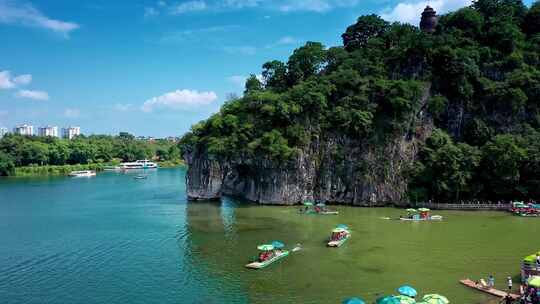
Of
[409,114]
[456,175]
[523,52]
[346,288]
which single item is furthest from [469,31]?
[346,288]

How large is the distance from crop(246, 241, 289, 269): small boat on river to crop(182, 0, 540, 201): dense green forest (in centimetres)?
2476

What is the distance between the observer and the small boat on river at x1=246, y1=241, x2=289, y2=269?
105 feet

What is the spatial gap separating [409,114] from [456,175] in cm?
1052

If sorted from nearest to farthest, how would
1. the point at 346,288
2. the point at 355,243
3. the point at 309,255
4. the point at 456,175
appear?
the point at 346,288 < the point at 309,255 < the point at 355,243 < the point at 456,175

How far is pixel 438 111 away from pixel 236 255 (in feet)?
126

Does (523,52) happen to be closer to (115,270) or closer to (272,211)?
(272,211)

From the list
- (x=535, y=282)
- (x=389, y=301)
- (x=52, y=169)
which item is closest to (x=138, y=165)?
(x=52, y=169)

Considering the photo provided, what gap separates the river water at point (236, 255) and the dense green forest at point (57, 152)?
2904 inches

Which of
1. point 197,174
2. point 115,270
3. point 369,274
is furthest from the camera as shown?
point 197,174

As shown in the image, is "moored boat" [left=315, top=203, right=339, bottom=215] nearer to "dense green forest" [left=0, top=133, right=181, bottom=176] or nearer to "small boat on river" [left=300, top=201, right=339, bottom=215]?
"small boat on river" [left=300, top=201, right=339, bottom=215]

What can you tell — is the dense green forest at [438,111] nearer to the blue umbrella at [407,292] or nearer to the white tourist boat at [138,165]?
the blue umbrella at [407,292]

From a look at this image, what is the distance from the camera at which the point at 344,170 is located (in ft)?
197

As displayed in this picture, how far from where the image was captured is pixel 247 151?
200 ft

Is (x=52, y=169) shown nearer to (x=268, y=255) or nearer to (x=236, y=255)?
(x=236, y=255)
